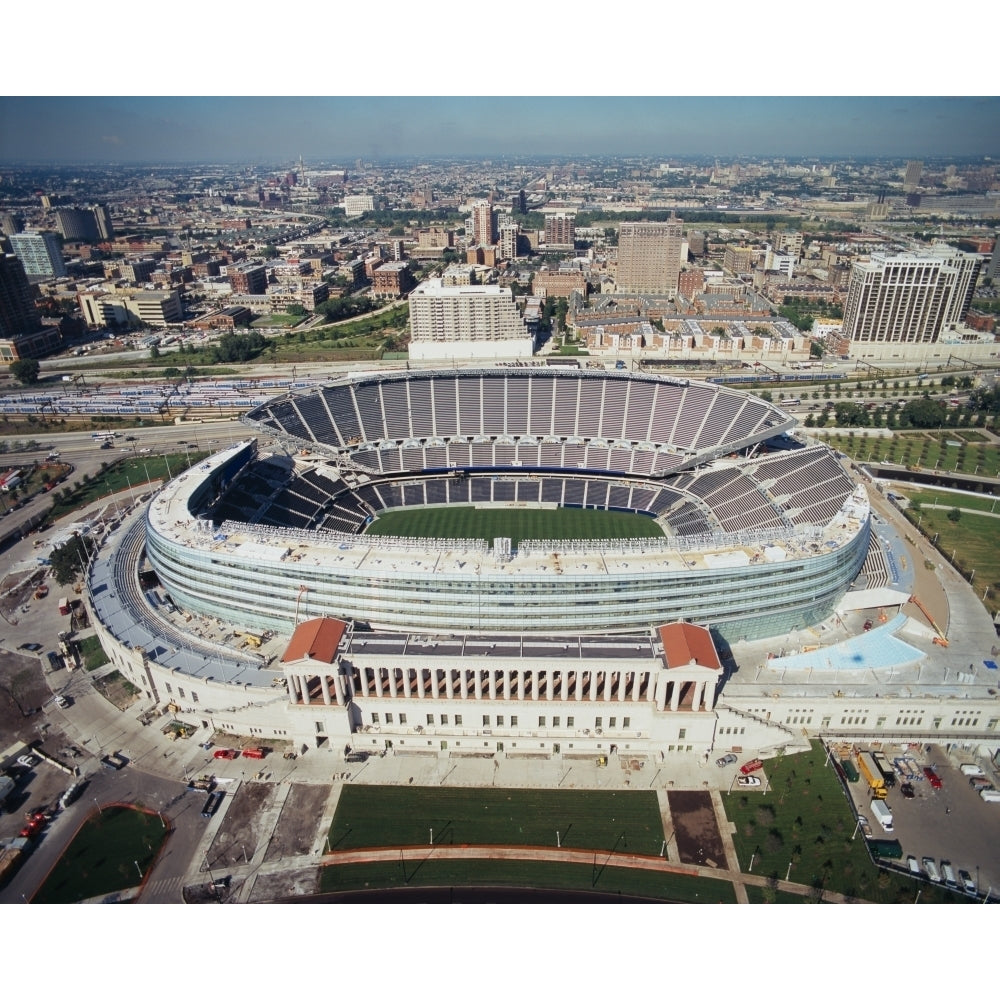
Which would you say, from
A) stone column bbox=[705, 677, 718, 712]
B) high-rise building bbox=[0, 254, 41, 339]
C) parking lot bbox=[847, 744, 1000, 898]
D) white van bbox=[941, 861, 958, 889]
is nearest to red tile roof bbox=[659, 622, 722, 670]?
stone column bbox=[705, 677, 718, 712]

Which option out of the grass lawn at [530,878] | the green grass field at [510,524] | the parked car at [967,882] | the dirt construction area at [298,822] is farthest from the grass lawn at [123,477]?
the parked car at [967,882]

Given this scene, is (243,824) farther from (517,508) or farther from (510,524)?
(517,508)

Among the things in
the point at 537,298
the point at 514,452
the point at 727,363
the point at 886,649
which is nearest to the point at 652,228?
the point at 537,298

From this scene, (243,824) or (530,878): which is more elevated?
(530,878)

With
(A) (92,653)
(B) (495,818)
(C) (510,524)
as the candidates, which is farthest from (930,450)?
(A) (92,653)

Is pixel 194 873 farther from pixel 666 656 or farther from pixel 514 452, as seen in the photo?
pixel 514 452

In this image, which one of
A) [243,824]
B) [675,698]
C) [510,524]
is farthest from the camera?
[510,524]
